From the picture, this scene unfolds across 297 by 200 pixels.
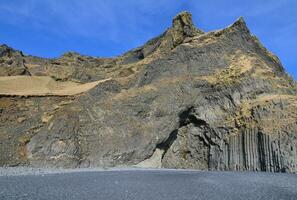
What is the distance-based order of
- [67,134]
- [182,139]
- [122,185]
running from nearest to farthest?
[122,185] → [67,134] → [182,139]

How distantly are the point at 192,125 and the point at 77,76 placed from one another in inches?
1144

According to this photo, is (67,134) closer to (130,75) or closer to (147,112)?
(147,112)

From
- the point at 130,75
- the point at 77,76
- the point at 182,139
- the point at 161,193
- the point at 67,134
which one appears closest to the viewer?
the point at 161,193

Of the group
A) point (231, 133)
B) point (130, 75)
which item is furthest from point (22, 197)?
point (130, 75)

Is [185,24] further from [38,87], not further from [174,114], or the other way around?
[38,87]

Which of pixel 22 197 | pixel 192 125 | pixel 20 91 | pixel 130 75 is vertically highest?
pixel 130 75

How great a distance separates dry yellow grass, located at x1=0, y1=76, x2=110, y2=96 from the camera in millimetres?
46688

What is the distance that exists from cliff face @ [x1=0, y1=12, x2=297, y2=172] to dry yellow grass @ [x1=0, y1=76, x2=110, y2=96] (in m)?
0.15

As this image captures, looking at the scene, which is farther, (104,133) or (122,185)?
(104,133)

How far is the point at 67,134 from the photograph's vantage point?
41281 millimetres

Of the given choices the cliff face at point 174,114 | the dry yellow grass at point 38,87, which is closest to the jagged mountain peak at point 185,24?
the cliff face at point 174,114

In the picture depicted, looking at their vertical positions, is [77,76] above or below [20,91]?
above

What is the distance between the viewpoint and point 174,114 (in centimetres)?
4725

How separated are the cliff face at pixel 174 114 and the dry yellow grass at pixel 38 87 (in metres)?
0.15
